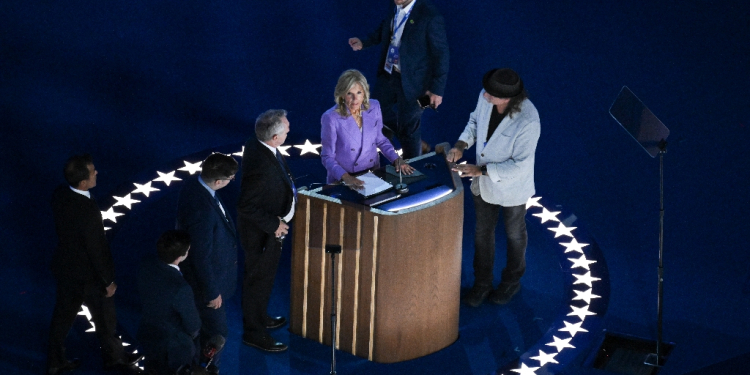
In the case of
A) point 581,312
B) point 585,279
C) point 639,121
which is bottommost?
point 581,312

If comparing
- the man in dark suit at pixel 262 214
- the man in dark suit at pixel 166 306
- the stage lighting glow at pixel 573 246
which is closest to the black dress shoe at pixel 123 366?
the man in dark suit at pixel 262 214

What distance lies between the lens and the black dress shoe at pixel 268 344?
7.12m

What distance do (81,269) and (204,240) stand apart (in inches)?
32.2

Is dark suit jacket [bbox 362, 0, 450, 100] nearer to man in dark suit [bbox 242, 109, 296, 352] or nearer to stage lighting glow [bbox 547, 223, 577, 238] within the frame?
stage lighting glow [bbox 547, 223, 577, 238]

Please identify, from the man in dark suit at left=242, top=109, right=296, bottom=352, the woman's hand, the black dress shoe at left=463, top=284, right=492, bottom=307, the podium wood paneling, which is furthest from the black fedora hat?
the black dress shoe at left=463, top=284, right=492, bottom=307

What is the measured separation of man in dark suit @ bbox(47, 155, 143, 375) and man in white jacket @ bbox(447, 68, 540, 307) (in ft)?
7.69

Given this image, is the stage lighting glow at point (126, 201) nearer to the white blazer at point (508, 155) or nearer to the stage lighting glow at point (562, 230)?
the white blazer at point (508, 155)

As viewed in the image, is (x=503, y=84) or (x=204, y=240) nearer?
(x=204, y=240)

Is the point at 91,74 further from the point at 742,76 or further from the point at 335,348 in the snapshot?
the point at 742,76

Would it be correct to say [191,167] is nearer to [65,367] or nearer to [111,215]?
[111,215]

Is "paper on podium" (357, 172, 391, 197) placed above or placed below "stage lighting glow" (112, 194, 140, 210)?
above

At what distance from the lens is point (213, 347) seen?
6098 millimetres

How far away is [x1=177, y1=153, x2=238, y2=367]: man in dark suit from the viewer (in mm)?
6441

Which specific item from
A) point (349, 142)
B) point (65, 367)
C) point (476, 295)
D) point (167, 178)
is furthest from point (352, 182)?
point (167, 178)
